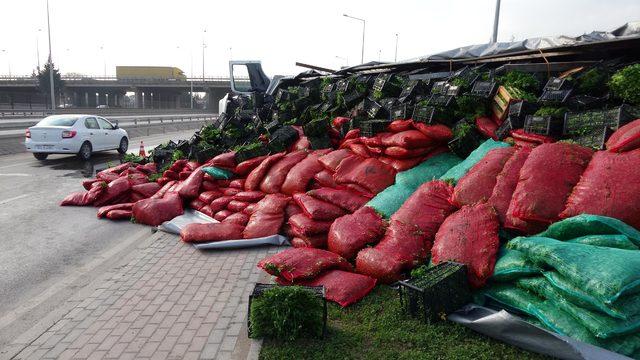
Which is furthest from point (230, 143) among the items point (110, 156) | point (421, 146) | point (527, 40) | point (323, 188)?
point (110, 156)

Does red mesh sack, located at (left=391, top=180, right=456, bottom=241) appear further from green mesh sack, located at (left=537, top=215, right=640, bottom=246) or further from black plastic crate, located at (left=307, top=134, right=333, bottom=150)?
black plastic crate, located at (left=307, top=134, right=333, bottom=150)

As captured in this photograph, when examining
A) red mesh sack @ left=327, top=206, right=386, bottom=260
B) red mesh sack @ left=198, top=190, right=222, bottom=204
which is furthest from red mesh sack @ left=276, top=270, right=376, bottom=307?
red mesh sack @ left=198, top=190, right=222, bottom=204

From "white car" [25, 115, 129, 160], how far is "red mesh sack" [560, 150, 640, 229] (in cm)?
1569

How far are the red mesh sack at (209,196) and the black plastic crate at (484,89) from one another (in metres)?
4.72

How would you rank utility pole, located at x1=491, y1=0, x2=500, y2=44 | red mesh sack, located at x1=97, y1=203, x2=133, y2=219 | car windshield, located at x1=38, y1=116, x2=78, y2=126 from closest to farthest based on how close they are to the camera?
red mesh sack, located at x1=97, y1=203, x2=133, y2=219 → car windshield, located at x1=38, y1=116, x2=78, y2=126 → utility pole, located at x1=491, y1=0, x2=500, y2=44

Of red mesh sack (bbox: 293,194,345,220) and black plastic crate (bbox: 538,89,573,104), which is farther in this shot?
black plastic crate (bbox: 538,89,573,104)

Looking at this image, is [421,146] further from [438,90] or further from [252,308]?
[252,308]

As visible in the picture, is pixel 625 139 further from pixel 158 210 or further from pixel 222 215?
pixel 158 210

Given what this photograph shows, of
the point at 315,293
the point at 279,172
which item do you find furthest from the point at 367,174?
the point at 315,293

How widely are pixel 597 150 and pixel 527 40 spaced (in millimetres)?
5181

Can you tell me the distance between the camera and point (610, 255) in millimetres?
3197

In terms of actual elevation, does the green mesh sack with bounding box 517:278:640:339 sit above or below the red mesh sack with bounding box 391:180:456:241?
below

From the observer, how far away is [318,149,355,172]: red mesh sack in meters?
6.75

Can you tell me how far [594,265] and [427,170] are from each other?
3083 millimetres
